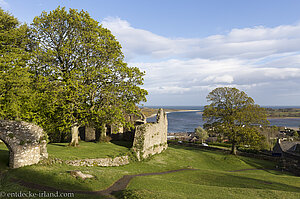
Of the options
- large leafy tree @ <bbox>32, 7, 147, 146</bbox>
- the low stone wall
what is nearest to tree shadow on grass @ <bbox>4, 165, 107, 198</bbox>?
the low stone wall

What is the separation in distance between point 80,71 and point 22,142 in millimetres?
11026

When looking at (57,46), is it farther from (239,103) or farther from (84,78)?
(239,103)

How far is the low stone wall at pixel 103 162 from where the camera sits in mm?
19741

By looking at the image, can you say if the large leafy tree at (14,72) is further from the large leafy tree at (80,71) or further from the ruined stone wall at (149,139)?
the ruined stone wall at (149,139)

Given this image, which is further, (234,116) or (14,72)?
(234,116)

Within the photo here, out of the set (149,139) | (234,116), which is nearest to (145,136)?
(149,139)

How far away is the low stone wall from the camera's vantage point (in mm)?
19741

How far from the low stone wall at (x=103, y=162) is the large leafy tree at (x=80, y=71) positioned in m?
4.68

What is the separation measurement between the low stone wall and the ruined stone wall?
9.27ft

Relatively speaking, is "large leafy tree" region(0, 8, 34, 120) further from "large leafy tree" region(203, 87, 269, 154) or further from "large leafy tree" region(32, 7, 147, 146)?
"large leafy tree" region(203, 87, 269, 154)

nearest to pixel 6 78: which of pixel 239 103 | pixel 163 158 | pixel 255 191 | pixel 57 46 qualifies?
pixel 57 46

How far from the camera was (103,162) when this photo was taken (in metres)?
22.3

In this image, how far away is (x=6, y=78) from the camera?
22.0m

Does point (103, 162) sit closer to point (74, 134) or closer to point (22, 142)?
point (74, 134)
